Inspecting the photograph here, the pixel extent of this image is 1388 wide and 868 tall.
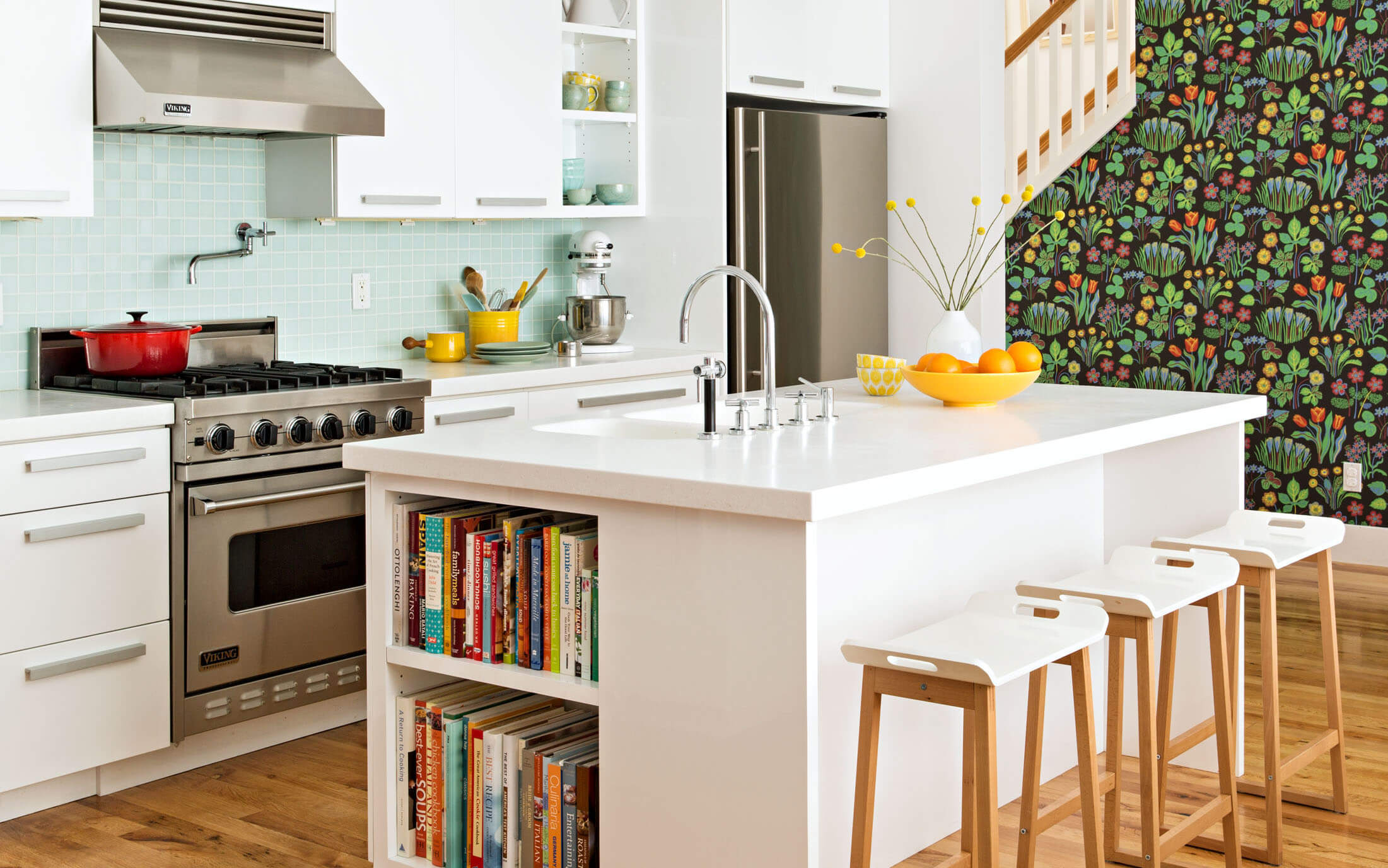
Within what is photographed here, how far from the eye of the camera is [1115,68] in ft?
20.0

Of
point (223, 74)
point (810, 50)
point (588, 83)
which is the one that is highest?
point (810, 50)

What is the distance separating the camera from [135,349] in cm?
363

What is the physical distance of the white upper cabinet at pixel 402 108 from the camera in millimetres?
4109

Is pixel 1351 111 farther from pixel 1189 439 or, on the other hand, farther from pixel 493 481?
pixel 493 481

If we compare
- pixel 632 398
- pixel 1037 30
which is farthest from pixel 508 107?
pixel 1037 30

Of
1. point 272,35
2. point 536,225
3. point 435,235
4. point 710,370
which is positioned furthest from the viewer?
point 536,225

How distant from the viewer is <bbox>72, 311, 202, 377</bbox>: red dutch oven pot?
3.62 metres

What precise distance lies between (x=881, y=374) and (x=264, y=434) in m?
1.53

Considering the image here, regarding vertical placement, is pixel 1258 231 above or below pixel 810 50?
below

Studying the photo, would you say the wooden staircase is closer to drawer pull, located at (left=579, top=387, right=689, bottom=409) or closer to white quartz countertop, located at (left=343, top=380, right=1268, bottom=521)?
drawer pull, located at (left=579, top=387, right=689, bottom=409)

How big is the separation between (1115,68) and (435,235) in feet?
10.3

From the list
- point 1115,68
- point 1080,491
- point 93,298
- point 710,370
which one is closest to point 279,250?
point 93,298

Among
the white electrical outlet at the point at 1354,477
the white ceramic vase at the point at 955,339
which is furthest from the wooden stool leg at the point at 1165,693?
the white electrical outlet at the point at 1354,477

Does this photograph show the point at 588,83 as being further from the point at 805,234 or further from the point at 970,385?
the point at 970,385
